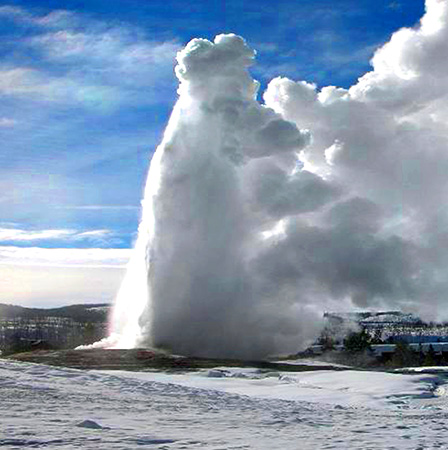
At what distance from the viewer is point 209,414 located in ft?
47.6

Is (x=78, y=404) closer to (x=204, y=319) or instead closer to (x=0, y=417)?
(x=0, y=417)

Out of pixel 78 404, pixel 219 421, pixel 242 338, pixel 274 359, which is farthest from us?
pixel 242 338

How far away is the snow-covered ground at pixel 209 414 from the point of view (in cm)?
1062

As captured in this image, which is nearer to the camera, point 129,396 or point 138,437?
point 138,437

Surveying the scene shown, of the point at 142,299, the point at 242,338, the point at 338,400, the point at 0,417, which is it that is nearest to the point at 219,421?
the point at 0,417

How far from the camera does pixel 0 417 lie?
12.2 meters

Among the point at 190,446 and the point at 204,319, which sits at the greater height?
the point at 204,319

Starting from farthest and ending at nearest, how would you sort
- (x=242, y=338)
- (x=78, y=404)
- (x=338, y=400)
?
(x=242, y=338) < (x=338, y=400) < (x=78, y=404)

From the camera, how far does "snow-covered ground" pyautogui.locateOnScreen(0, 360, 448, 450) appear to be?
1062 centimetres

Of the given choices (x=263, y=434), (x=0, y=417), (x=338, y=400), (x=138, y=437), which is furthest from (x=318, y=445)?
(x=338, y=400)

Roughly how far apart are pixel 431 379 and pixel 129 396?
1271cm

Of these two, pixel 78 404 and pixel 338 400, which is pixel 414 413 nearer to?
pixel 338 400

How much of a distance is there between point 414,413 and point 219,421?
530cm

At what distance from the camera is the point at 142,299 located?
48.2m
